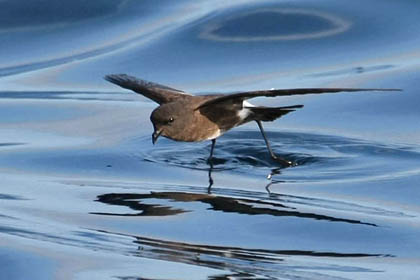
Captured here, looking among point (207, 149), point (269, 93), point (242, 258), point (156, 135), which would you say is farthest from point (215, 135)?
point (242, 258)

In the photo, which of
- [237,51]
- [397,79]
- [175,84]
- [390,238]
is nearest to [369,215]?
[390,238]

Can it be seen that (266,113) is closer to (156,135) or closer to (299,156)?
(299,156)

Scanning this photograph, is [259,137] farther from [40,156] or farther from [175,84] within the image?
[175,84]

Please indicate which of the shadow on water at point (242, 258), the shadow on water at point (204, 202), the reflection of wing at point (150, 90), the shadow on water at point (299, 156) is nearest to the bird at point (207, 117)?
the shadow on water at point (299, 156)

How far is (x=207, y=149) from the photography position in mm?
9945

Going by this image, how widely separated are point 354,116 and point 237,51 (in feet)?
9.72

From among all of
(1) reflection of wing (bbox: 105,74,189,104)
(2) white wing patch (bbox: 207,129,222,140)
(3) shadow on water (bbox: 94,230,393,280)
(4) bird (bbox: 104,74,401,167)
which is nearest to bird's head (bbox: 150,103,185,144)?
(4) bird (bbox: 104,74,401,167)

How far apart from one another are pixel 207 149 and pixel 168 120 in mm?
580

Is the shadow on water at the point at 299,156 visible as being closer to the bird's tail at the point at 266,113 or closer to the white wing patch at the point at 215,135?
the white wing patch at the point at 215,135

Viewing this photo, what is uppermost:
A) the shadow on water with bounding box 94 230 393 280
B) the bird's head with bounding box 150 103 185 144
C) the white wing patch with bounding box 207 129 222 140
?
the bird's head with bounding box 150 103 185 144

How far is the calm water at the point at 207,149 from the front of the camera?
685 centimetres

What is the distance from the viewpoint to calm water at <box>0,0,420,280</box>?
685 cm

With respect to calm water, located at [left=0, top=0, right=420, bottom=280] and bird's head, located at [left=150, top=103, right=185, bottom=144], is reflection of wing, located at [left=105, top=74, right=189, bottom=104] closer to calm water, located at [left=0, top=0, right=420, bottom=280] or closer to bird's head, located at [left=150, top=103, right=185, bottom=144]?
calm water, located at [left=0, top=0, right=420, bottom=280]

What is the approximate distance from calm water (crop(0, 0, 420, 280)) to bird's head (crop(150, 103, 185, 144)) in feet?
0.71
